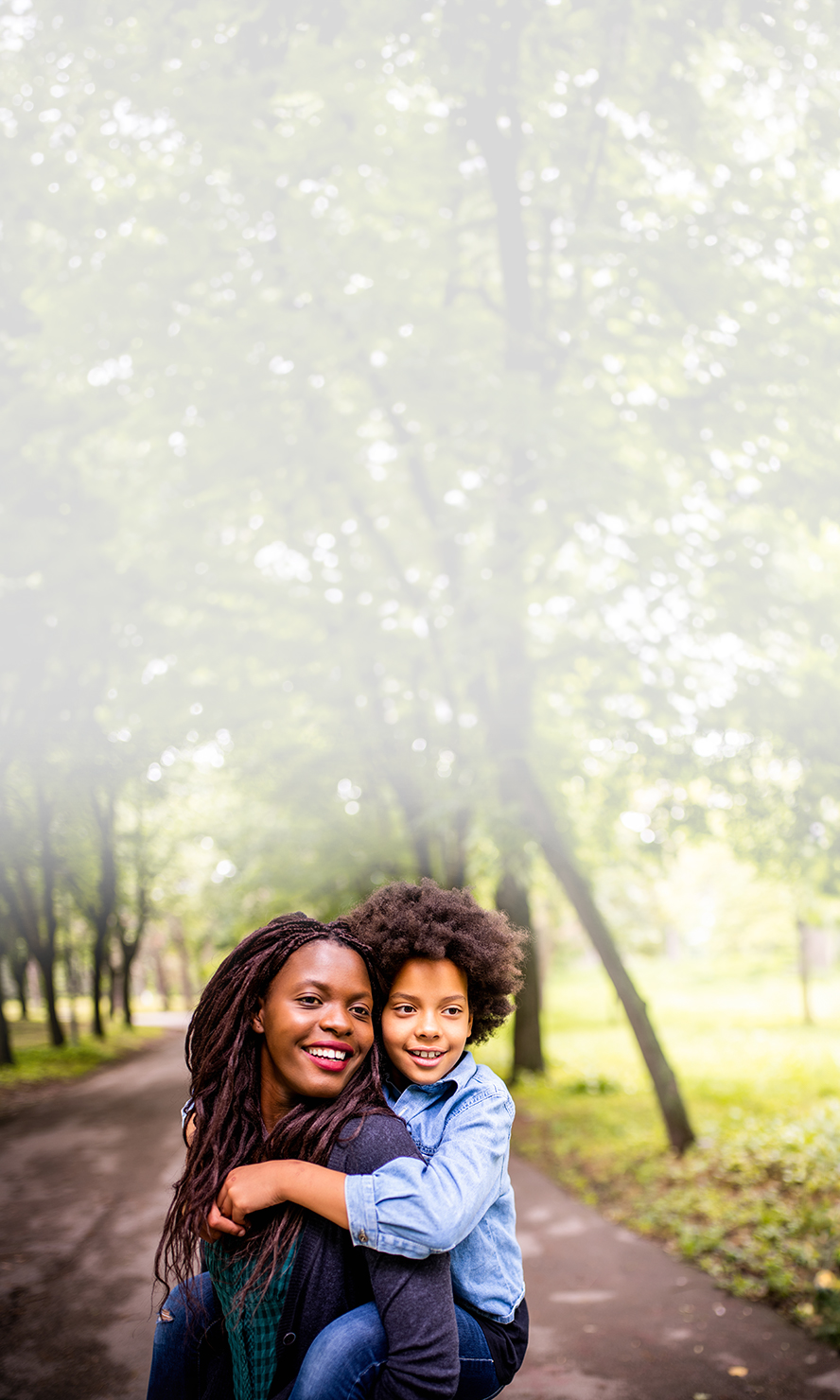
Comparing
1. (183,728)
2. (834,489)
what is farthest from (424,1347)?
(183,728)

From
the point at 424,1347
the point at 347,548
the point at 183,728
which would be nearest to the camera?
the point at 424,1347

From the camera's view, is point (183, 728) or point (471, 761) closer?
point (471, 761)

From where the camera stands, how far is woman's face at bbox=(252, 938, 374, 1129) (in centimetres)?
215

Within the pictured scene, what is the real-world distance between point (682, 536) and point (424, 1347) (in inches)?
347

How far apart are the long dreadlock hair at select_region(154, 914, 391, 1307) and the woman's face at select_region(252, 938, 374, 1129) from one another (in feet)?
0.10

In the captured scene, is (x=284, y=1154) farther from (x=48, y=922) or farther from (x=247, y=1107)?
(x=48, y=922)

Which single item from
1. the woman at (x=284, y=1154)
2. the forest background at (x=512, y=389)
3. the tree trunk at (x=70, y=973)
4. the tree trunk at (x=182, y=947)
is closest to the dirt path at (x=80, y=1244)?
the woman at (x=284, y=1154)

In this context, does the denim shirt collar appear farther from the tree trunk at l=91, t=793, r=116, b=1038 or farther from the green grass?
the tree trunk at l=91, t=793, r=116, b=1038

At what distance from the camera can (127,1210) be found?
341 inches

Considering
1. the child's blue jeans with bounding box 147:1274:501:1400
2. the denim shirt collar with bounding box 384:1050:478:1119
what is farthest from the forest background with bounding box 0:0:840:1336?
the denim shirt collar with bounding box 384:1050:478:1119

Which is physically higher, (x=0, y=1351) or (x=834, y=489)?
(x=834, y=489)

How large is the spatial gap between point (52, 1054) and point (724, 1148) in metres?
17.9

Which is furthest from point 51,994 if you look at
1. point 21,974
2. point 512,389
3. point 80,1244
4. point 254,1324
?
point 254,1324

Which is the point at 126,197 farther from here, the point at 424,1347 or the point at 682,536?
the point at 424,1347
